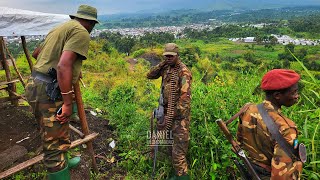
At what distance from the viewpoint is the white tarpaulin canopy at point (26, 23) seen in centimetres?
455

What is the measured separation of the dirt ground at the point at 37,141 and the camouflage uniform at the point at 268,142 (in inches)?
101

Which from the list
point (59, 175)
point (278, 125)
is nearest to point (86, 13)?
point (59, 175)

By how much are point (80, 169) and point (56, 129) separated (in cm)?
134

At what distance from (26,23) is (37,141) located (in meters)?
1.94

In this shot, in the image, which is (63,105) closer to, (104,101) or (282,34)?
(104,101)

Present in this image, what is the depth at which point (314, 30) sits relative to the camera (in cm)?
6281

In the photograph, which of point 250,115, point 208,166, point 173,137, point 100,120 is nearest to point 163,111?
point 173,137

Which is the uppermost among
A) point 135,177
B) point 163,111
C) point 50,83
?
point 50,83

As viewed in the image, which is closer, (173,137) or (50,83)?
(50,83)

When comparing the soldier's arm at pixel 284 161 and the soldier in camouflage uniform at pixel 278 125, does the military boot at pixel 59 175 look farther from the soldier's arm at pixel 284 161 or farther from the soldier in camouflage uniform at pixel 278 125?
the soldier's arm at pixel 284 161

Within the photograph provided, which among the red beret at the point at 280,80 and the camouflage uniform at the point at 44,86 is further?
the camouflage uniform at the point at 44,86

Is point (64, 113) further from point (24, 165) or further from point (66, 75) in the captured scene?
point (24, 165)

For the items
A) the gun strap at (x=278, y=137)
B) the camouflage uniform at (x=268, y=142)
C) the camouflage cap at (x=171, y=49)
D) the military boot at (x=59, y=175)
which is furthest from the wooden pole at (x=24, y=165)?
the gun strap at (x=278, y=137)

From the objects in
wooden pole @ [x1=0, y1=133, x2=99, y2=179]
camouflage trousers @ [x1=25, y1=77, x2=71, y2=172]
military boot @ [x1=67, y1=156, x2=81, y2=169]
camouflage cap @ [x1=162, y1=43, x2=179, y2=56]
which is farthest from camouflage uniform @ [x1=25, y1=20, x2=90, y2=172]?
camouflage cap @ [x1=162, y1=43, x2=179, y2=56]
